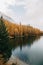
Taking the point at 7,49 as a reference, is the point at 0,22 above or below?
above

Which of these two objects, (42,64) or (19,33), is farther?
(19,33)

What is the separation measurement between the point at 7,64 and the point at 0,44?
157 inches

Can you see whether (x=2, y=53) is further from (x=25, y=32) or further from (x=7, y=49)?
(x=25, y=32)

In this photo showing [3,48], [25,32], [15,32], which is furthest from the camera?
[25,32]

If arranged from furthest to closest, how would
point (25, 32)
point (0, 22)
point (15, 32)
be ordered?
point (25, 32) → point (15, 32) → point (0, 22)

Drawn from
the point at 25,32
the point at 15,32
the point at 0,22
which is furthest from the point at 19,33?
the point at 0,22

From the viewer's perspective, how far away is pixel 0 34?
104ft

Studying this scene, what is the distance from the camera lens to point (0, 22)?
35.6 m

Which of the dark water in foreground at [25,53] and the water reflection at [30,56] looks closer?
the dark water in foreground at [25,53]

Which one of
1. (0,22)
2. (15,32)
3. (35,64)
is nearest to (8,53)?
(35,64)

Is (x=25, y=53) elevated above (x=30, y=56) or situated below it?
below

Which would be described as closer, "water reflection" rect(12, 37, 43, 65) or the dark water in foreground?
the dark water in foreground

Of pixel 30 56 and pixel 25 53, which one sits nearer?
pixel 30 56

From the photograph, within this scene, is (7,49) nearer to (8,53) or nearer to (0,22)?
(8,53)
